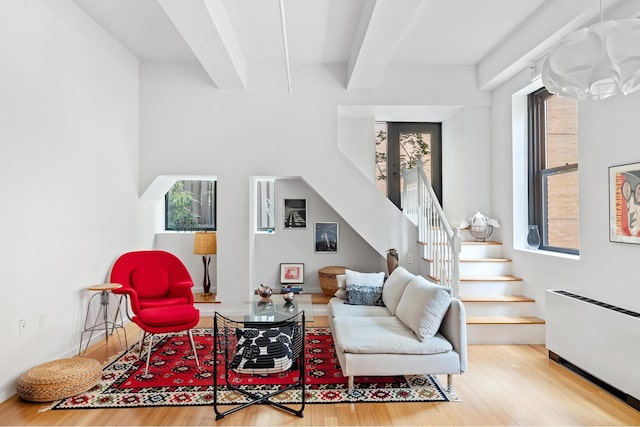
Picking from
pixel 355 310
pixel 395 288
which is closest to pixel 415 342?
pixel 395 288

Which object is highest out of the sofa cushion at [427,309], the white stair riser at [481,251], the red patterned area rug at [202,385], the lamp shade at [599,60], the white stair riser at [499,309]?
the lamp shade at [599,60]

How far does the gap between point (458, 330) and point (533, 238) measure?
2.22 metres

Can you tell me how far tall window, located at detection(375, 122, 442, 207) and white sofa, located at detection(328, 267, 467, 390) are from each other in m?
3.32

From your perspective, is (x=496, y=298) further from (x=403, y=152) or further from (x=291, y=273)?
(x=291, y=273)

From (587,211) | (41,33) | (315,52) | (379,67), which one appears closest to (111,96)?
(41,33)

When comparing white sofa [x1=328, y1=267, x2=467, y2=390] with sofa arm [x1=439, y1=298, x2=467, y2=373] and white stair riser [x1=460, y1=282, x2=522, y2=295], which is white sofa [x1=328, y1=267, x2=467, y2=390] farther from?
white stair riser [x1=460, y1=282, x2=522, y2=295]

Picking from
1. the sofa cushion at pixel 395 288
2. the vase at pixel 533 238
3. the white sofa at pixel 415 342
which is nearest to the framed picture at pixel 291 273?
the sofa cushion at pixel 395 288

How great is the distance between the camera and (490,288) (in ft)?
15.5

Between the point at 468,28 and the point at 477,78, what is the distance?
4.01ft

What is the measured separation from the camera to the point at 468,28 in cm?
440

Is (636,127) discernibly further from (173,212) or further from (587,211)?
(173,212)

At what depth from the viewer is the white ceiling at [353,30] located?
355cm

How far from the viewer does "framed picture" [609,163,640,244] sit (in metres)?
3.22

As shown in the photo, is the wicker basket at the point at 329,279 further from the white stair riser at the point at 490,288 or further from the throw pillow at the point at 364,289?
the white stair riser at the point at 490,288
